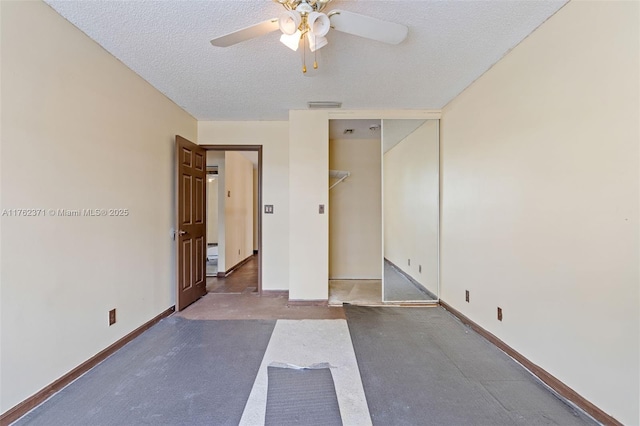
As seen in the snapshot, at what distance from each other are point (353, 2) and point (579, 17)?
4.26 ft

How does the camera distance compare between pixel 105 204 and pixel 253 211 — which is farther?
pixel 253 211

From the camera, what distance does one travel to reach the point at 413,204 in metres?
3.79

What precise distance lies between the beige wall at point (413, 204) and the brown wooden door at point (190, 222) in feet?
7.87

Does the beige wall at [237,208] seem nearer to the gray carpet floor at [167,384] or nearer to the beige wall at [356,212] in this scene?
the beige wall at [356,212]

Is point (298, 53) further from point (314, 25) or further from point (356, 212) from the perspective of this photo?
point (356, 212)

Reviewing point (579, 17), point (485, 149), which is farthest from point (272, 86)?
point (579, 17)

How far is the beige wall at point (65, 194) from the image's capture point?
1.60 m

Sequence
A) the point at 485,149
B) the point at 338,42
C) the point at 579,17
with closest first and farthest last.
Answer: the point at 579,17 → the point at 338,42 → the point at 485,149

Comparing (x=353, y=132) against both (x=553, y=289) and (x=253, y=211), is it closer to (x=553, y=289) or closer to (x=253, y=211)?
(x=553, y=289)

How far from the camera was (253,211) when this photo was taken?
753cm

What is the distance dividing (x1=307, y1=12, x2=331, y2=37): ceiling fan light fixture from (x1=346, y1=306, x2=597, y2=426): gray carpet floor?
7.05ft

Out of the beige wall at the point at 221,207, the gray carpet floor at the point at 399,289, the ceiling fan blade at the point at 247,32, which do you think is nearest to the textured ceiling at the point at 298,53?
the ceiling fan blade at the point at 247,32

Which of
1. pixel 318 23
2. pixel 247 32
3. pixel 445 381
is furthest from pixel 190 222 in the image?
pixel 445 381

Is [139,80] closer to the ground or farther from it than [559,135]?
farther from it
